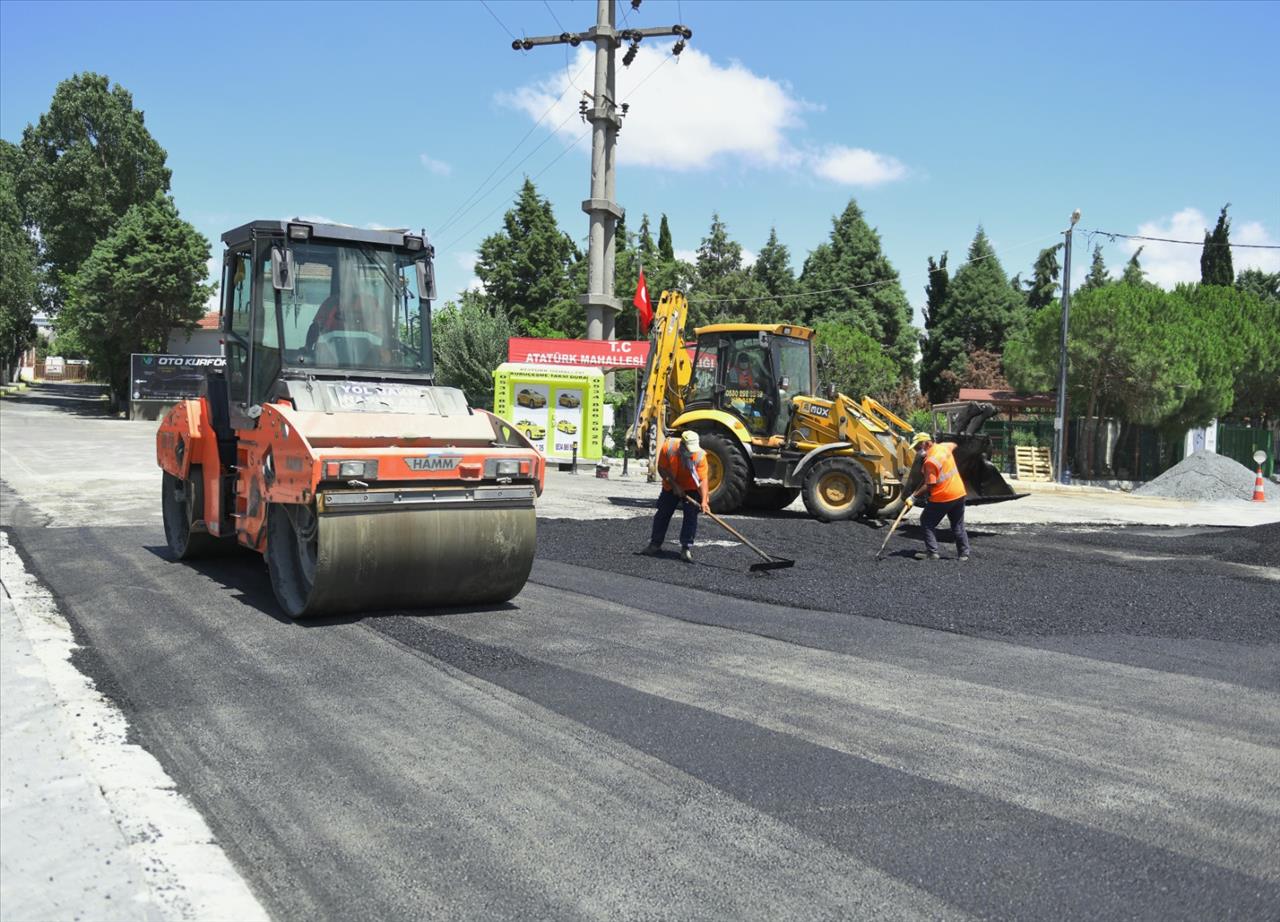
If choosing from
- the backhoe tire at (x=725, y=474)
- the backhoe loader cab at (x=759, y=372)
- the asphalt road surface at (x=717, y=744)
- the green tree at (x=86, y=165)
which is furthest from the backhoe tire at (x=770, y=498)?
the green tree at (x=86, y=165)

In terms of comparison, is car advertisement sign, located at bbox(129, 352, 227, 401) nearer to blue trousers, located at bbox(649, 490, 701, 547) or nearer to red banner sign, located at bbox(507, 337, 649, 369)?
red banner sign, located at bbox(507, 337, 649, 369)

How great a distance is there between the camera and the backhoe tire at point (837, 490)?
50.6ft

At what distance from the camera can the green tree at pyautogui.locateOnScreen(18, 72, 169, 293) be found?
52125mm

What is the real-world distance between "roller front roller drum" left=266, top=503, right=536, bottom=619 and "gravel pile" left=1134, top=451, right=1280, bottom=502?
22.8m

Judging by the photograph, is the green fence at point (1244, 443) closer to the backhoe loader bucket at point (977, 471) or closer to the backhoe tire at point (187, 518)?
the backhoe loader bucket at point (977, 471)

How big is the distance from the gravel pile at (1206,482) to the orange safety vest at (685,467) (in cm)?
1890

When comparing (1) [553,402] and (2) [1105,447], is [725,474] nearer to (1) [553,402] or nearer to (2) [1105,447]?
(1) [553,402]

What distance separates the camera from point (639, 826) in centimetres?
418

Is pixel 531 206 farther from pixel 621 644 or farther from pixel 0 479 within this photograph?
pixel 621 644

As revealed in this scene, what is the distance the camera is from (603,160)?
26.2m

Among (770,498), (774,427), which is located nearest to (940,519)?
(774,427)

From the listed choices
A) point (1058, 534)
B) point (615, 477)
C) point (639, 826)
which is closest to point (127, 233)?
point (615, 477)

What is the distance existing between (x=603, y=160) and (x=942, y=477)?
16.1 meters

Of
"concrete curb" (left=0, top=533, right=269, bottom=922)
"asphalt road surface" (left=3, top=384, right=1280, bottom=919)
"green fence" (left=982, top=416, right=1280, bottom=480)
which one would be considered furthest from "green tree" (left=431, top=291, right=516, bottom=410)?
"concrete curb" (left=0, top=533, right=269, bottom=922)
